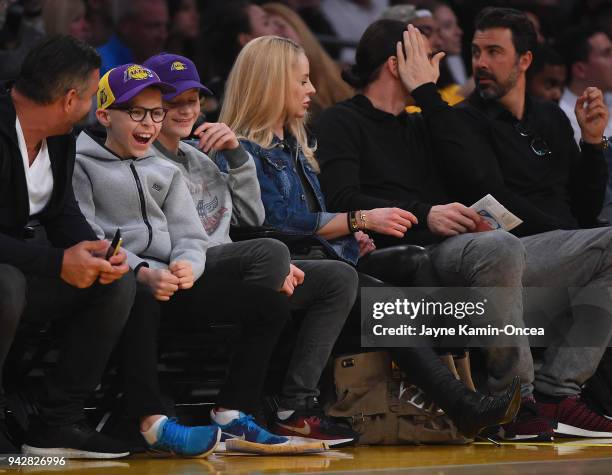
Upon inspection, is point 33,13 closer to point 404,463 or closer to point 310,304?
point 310,304

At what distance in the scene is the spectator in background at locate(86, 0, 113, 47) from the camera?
21.0 ft

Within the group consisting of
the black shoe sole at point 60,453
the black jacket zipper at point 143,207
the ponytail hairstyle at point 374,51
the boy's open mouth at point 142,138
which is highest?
the ponytail hairstyle at point 374,51

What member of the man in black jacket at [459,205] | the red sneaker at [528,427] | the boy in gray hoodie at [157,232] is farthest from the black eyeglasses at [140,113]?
the red sneaker at [528,427]

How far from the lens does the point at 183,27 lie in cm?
702

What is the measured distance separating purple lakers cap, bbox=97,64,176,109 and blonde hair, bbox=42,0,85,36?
1.95 m

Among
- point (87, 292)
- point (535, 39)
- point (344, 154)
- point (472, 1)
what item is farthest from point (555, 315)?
point (472, 1)

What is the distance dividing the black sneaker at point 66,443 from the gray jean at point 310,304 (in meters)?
0.77

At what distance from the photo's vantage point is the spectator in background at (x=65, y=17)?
6.17 metres

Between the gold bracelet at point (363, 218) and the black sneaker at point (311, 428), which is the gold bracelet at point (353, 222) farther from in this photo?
the black sneaker at point (311, 428)

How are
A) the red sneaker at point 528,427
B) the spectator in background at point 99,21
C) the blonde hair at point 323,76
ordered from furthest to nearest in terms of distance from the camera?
the blonde hair at point 323,76
the spectator in background at point 99,21
the red sneaker at point 528,427

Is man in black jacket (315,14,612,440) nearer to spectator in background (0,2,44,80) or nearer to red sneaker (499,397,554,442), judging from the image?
red sneaker (499,397,554,442)

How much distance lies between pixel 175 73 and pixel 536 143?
1.90 meters

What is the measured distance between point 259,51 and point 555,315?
65.3 inches

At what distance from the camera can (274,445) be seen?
4.19 metres
